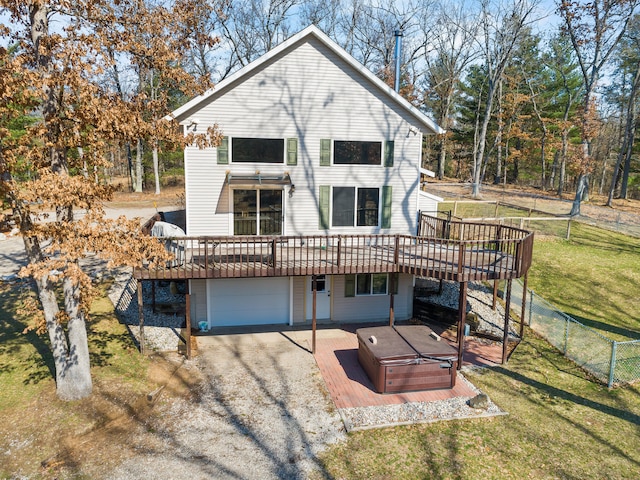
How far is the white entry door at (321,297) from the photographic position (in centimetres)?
1433

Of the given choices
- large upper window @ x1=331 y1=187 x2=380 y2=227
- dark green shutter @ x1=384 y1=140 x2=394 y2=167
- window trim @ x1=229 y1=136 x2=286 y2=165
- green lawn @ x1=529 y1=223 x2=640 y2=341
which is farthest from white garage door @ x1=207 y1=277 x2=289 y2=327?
green lawn @ x1=529 y1=223 x2=640 y2=341

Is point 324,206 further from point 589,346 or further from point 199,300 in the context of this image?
point 589,346

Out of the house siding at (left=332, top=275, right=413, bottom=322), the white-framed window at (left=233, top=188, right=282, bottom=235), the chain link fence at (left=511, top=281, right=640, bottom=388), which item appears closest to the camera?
the chain link fence at (left=511, top=281, right=640, bottom=388)

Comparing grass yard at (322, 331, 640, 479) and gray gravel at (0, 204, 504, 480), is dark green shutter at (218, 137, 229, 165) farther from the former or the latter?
grass yard at (322, 331, 640, 479)

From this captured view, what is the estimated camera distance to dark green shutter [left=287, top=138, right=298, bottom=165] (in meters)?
13.5

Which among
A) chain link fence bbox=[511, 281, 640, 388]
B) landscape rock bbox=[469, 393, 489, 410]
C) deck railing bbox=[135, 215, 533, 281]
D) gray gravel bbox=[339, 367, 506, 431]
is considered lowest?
gray gravel bbox=[339, 367, 506, 431]

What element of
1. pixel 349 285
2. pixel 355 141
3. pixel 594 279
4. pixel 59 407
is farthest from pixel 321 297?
pixel 594 279

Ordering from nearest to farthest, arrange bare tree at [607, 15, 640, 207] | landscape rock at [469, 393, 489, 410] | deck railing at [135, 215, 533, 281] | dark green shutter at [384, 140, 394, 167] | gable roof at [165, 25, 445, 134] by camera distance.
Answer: landscape rock at [469, 393, 489, 410] → deck railing at [135, 215, 533, 281] → gable roof at [165, 25, 445, 134] → dark green shutter at [384, 140, 394, 167] → bare tree at [607, 15, 640, 207]

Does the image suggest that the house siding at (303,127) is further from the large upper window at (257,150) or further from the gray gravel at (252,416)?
the gray gravel at (252,416)

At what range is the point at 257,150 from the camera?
13.4 meters

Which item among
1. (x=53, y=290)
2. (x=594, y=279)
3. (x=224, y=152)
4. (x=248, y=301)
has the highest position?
(x=224, y=152)

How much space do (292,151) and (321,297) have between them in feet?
16.2

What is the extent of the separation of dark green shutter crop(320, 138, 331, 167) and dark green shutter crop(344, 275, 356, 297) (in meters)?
3.83

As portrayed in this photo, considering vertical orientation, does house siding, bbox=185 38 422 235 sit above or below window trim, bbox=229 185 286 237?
above
